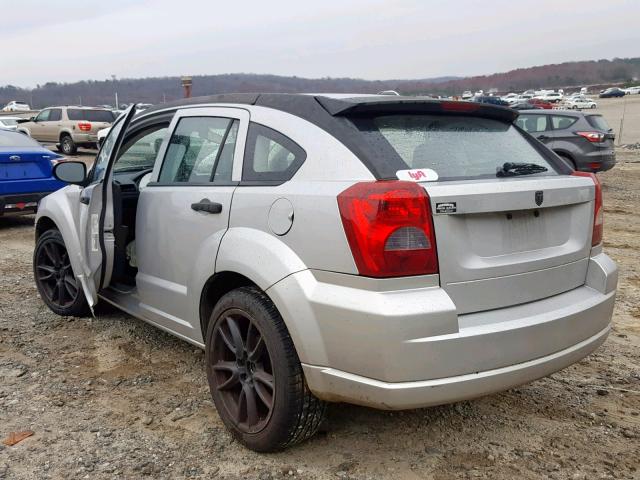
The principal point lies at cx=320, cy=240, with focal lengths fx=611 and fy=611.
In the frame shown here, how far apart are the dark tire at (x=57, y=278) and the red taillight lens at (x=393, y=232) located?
3.00 m

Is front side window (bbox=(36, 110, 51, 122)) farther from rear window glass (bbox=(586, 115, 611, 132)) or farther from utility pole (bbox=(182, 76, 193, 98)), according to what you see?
rear window glass (bbox=(586, 115, 611, 132))

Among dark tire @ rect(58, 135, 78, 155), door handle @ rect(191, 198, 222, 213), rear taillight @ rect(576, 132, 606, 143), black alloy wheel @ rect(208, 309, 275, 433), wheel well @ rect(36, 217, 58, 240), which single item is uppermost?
door handle @ rect(191, 198, 222, 213)

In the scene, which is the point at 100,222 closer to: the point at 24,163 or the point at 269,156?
the point at 269,156

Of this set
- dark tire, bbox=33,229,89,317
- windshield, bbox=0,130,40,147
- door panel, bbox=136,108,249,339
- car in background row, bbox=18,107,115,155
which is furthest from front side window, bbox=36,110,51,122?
door panel, bbox=136,108,249,339

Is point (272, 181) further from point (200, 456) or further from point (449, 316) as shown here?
point (200, 456)

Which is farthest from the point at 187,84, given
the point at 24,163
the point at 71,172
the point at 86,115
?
the point at 86,115

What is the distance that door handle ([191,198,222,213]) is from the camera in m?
3.15

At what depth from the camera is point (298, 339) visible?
2607mm

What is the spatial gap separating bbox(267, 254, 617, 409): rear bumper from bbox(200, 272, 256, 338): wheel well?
1.40 feet

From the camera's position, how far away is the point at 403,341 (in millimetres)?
2359

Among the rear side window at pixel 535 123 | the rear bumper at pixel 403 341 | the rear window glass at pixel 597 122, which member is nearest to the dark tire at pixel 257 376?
the rear bumper at pixel 403 341

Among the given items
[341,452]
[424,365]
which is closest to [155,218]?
[341,452]

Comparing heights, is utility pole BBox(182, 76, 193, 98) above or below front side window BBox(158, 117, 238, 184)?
above

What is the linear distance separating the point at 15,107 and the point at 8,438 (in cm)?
7575
